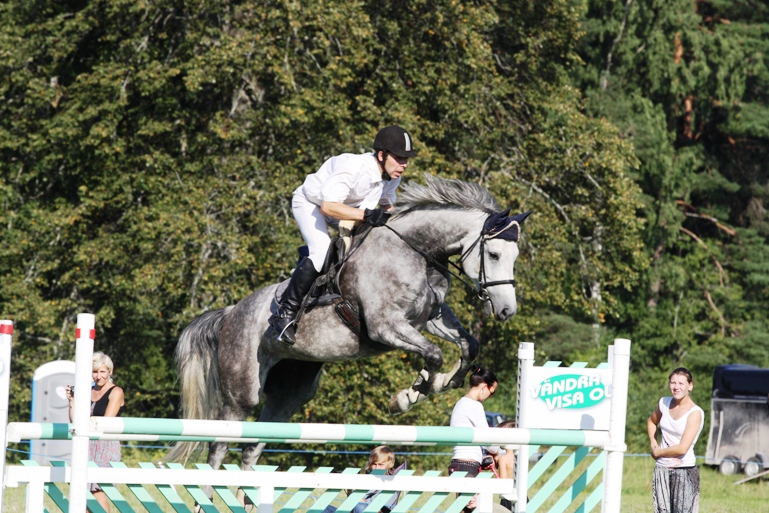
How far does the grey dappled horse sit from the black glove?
9 centimetres

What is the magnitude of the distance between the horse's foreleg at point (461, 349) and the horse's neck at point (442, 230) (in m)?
0.37

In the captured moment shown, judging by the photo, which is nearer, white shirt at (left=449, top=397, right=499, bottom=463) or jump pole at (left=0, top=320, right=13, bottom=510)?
jump pole at (left=0, top=320, right=13, bottom=510)

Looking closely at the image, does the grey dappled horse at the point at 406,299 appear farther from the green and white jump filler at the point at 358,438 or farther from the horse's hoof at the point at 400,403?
the green and white jump filler at the point at 358,438

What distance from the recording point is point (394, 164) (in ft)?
18.1

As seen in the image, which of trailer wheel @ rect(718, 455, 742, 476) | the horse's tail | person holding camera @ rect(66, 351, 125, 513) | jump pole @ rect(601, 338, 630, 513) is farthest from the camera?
trailer wheel @ rect(718, 455, 742, 476)

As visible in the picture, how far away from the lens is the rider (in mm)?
5453

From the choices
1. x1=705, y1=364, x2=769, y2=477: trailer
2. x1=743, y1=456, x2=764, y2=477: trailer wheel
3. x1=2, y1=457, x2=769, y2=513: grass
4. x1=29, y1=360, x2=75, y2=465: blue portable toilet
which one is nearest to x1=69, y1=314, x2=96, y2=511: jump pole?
x1=2, y1=457, x2=769, y2=513: grass

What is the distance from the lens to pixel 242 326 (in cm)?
619

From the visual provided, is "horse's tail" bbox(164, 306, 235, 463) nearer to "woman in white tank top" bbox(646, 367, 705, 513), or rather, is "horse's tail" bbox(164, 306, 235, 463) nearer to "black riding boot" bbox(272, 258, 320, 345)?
"black riding boot" bbox(272, 258, 320, 345)

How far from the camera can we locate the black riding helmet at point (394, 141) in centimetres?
541

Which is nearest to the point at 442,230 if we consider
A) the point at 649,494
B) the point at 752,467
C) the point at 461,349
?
the point at 461,349

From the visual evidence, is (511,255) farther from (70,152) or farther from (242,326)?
(70,152)

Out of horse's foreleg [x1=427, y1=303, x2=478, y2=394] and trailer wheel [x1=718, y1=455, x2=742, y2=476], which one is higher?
horse's foreleg [x1=427, y1=303, x2=478, y2=394]

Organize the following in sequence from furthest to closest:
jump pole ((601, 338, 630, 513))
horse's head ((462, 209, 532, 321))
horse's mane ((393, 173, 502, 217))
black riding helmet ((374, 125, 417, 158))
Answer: horse's mane ((393, 173, 502, 217)), black riding helmet ((374, 125, 417, 158)), horse's head ((462, 209, 532, 321)), jump pole ((601, 338, 630, 513))
